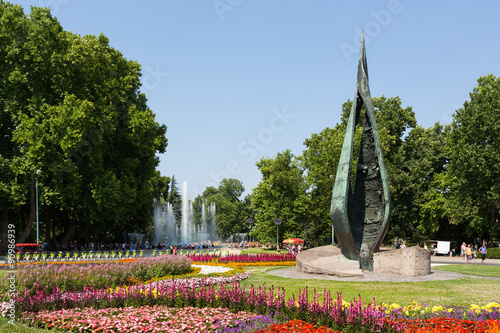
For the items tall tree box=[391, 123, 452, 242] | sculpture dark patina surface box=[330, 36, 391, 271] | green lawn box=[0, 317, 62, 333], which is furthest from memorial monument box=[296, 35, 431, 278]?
tall tree box=[391, 123, 452, 242]

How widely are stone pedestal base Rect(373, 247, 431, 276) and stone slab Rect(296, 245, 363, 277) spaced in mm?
1128

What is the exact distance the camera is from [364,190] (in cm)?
1911

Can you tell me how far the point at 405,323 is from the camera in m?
7.15

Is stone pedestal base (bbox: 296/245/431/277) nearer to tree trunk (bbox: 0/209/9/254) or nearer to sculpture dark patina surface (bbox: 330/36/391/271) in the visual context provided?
sculpture dark patina surface (bbox: 330/36/391/271)

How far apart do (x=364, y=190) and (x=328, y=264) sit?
3.99 m

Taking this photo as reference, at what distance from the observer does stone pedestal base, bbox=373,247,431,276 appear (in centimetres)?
1658

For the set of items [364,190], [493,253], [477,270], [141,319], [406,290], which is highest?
[364,190]

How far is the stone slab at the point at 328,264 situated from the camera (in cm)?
1627

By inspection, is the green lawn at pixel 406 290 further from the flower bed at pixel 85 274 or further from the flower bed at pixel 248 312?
the flower bed at pixel 85 274

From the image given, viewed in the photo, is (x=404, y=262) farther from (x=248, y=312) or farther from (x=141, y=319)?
(x=141, y=319)

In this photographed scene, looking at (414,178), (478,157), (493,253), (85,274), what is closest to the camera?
(85,274)

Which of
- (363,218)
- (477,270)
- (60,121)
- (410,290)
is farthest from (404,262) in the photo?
(60,121)

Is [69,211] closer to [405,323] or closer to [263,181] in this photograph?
[263,181]

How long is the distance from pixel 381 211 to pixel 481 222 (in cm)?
1946
